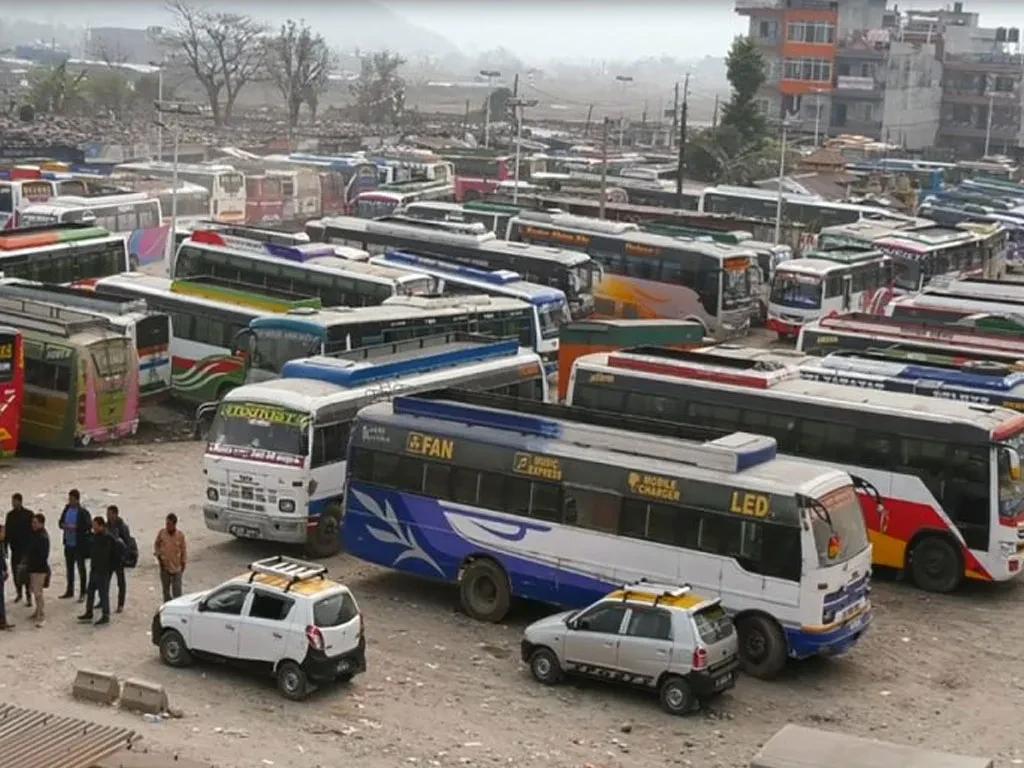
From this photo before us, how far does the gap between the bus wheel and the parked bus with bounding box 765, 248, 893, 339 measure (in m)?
19.0

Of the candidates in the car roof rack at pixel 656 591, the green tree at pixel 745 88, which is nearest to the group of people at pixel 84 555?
the car roof rack at pixel 656 591

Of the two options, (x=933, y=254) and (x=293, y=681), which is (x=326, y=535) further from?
(x=933, y=254)

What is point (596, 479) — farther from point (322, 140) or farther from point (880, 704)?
point (322, 140)

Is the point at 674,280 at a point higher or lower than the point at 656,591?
higher

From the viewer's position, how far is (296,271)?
33.9 m

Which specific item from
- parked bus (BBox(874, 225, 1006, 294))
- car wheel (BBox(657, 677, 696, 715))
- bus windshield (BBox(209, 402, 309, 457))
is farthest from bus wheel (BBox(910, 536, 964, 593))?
parked bus (BBox(874, 225, 1006, 294))

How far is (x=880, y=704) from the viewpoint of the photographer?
16844 mm

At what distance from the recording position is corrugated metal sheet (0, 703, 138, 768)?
38.4 feet

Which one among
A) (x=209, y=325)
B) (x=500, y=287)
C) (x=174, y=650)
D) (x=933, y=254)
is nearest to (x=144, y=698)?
(x=174, y=650)

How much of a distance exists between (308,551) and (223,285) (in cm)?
1049

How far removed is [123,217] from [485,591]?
2861cm

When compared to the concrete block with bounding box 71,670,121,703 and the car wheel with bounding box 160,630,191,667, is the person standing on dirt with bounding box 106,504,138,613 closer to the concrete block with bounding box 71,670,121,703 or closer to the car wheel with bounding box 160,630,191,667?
the car wheel with bounding box 160,630,191,667

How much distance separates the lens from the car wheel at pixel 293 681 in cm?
1571

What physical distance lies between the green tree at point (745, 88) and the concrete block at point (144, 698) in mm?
69246
